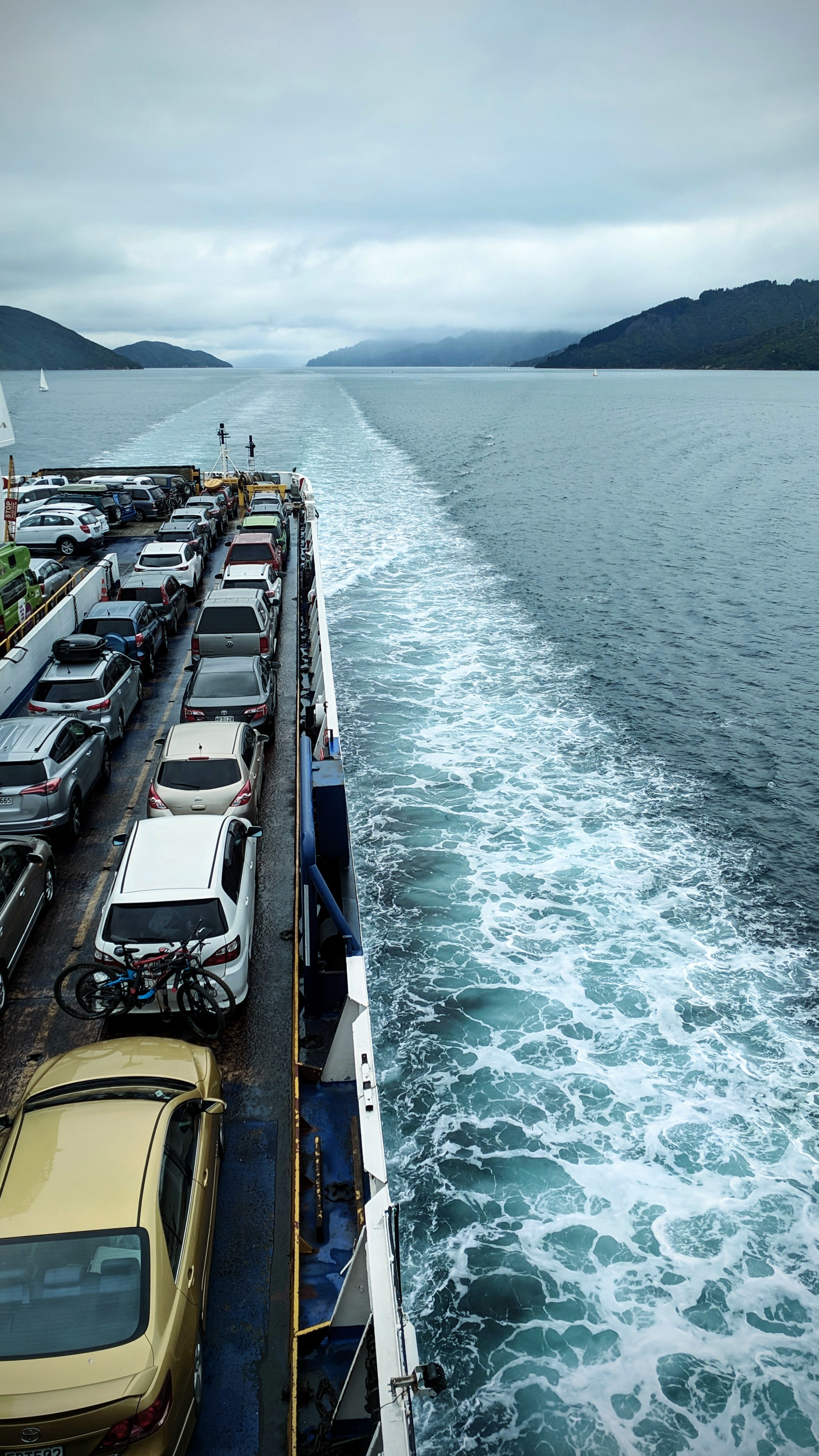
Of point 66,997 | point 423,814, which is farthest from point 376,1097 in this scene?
point 423,814

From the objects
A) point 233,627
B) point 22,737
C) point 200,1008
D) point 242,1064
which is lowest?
point 242,1064

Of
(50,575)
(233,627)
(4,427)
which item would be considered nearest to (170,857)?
(233,627)

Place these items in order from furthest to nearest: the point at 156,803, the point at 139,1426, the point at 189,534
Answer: the point at 189,534, the point at 156,803, the point at 139,1426

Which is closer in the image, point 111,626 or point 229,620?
point 229,620

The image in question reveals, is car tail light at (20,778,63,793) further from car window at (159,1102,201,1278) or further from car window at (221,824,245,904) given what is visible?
car window at (159,1102,201,1278)

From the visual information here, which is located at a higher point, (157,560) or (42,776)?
(157,560)

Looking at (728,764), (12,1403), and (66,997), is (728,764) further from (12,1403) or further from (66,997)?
(12,1403)

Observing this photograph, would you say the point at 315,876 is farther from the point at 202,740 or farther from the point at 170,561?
the point at 170,561

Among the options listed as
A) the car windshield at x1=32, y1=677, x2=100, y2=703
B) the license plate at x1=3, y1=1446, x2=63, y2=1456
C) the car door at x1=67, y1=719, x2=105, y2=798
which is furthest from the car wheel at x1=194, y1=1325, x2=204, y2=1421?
the car windshield at x1=32, y1=677, x2=100, y2=703
